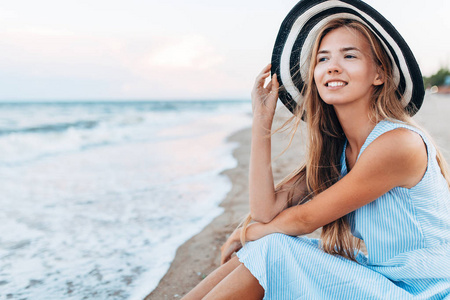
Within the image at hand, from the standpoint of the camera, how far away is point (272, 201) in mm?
1988

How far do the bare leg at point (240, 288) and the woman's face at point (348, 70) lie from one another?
90cm

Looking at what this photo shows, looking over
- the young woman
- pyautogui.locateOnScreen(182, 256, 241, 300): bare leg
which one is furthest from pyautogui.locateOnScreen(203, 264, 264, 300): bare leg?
pyautogui.locateOnScreen(182, 256, 241, 300): bare leg

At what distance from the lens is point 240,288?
166 centimetres

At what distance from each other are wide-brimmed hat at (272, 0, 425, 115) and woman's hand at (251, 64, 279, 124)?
51mm

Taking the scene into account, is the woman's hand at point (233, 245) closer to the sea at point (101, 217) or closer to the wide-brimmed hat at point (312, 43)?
the sea at point (101, 217)

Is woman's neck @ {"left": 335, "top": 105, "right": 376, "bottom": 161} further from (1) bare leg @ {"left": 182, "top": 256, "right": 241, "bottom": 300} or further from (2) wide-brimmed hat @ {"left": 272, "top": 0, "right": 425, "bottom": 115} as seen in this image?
(1) bare leg @ {"left": 182, "top": 256, "right": 241, "bottom": 300}

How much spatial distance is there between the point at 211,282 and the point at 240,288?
0.30 m

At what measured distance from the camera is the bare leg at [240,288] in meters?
1.66

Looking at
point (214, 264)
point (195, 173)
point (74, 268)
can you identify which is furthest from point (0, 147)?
point (214, 264)

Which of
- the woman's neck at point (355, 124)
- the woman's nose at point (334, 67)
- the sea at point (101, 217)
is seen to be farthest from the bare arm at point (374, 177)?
the sea at point (101, 217)

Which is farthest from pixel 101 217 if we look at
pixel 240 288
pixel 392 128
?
pixel 392 128

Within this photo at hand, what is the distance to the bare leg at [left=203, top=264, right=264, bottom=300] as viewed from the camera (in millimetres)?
1659

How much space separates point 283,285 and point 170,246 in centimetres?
167

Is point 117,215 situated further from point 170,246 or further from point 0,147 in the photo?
point 0,147
